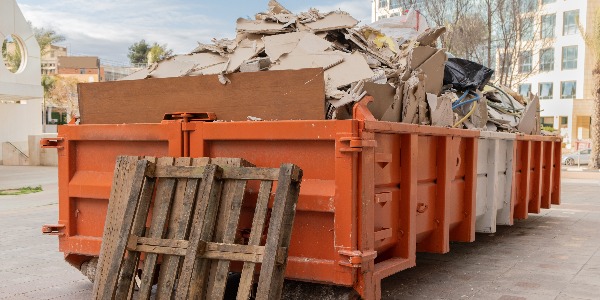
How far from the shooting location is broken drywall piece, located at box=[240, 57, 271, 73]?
4793mm

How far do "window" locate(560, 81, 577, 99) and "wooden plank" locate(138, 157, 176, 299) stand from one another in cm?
5126

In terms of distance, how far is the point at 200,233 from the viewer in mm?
3789

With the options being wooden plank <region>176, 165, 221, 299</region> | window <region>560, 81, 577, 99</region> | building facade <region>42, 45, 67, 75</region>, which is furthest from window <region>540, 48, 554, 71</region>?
building facade <region>42, 45, 67, 75</region>

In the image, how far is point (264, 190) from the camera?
3861 millimetres

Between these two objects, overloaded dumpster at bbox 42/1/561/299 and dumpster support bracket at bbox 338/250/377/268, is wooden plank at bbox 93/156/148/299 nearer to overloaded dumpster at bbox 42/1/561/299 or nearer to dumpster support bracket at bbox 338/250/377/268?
overloaded dumpster at bbox 42/1/561/299

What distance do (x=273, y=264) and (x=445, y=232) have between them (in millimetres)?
2017

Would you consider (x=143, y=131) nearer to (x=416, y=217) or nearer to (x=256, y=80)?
(x=256, y=80)

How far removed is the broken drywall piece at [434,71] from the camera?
551cm

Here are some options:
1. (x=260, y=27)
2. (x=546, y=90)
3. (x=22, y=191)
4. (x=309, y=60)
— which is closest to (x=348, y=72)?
(x=309, y=60)

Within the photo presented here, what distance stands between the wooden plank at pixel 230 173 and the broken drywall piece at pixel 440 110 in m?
1.92

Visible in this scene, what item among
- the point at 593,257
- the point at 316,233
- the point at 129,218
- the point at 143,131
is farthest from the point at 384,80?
the point at 593,257

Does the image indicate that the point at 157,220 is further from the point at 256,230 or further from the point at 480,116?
the point at 480,116

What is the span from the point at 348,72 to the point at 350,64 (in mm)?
93

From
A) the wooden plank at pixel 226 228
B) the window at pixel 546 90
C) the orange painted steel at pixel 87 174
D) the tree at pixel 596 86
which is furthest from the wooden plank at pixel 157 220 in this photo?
the window at pixel 546 90
